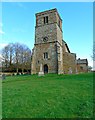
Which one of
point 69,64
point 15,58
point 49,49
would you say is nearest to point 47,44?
point 49,49

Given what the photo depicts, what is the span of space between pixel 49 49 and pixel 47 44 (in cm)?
143

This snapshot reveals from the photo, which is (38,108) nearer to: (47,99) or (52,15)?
(47,99)

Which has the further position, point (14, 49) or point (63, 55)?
point (14, 49)

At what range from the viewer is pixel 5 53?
186 ft

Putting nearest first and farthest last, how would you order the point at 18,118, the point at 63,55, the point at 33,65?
the point at 18,118 → the point at 33,65 → the point at 63,55

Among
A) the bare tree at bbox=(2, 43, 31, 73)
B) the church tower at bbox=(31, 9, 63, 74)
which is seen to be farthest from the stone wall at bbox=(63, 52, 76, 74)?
the bare tree at bbox=(2, 43, 31, 73)

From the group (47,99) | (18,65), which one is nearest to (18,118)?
(47,99)

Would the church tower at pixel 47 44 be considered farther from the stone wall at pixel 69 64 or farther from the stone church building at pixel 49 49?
the stone wall at pixel 69 64

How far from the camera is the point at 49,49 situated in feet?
121

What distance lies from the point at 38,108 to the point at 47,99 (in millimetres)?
1133

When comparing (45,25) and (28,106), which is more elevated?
(45,25)

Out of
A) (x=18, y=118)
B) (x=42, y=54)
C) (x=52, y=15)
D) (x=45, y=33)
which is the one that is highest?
(x=52, y=15)

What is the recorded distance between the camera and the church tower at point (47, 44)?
119 ft

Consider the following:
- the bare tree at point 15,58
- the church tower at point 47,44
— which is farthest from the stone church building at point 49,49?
the bare tree at point 15,58
